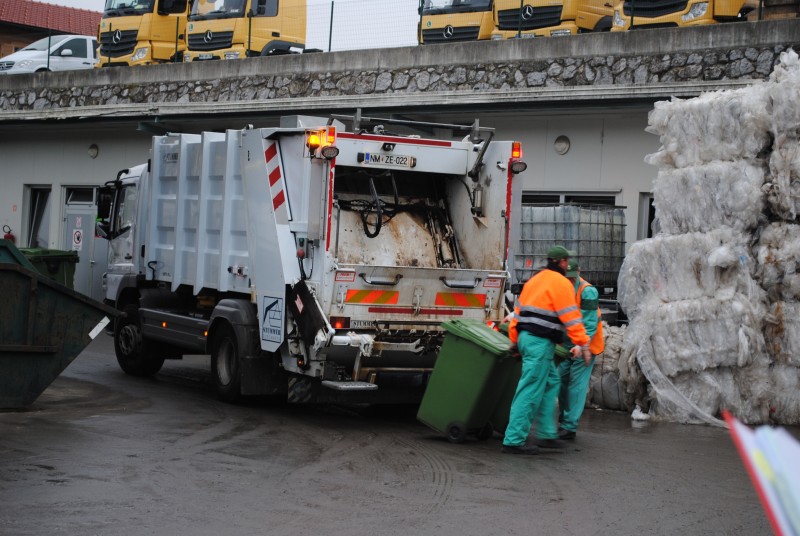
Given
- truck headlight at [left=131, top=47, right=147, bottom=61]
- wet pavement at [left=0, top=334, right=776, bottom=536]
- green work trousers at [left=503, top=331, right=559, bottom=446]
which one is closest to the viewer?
wet pavement at [left=0, top=334, right=776, bottom=536]

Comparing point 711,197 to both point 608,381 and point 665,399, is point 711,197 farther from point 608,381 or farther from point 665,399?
point 608,381

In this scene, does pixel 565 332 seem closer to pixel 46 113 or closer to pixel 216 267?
pixel 216 267

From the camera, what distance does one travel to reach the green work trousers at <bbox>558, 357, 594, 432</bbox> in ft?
30.7

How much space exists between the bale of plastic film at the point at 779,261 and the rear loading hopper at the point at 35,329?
20.3 feet

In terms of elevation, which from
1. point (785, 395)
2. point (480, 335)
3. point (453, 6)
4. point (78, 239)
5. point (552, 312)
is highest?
point (453, 6)

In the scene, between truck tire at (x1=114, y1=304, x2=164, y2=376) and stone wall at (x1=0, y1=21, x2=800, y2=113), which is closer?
truck tire at (x1=114, y1=304, x2=164, y2=376)

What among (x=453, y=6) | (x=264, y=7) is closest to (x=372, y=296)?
(x=453, y=6)

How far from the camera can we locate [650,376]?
10.9 meters

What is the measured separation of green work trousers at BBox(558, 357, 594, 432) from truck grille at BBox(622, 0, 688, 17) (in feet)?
26.4

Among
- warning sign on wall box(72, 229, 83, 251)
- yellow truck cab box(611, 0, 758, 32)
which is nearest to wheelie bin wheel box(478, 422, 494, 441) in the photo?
A: yellow truck cab box(611, 0, 758, 32)

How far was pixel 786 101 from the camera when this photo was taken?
10.5 m

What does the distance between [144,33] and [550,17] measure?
9.11 m

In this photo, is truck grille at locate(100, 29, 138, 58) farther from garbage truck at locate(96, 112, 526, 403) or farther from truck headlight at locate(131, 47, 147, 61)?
garbage truck at locate(96, 112, 526, 403)

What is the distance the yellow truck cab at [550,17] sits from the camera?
17109 mm
